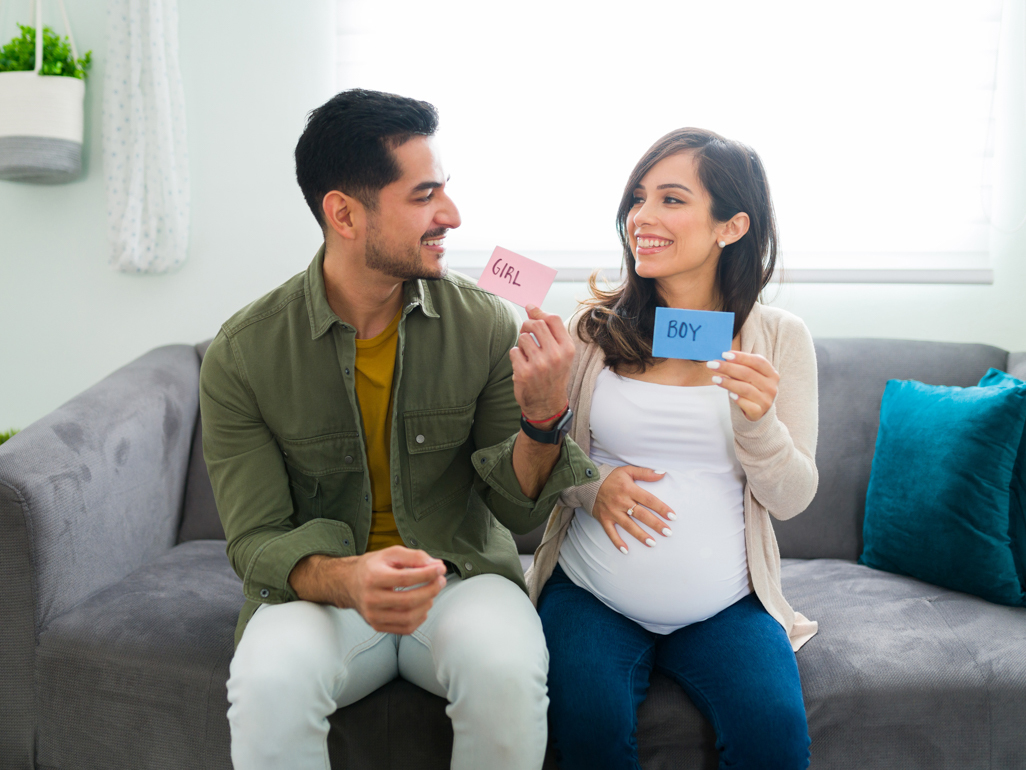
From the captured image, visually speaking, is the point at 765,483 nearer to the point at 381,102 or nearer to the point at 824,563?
the point at 824,563

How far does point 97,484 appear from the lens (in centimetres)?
154

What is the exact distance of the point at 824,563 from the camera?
176 centimetres

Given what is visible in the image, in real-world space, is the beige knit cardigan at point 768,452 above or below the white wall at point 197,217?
below

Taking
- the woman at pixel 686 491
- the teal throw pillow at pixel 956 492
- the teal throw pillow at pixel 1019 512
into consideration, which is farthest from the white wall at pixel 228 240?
the woman at pixel 686 491

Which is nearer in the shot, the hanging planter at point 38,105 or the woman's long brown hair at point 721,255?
the woman's long brown hair at point 721,255

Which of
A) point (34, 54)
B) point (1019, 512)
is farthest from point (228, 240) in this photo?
point (1019, 512)

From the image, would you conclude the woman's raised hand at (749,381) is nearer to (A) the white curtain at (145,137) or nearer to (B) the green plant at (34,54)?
(A) the white curtain at (145,137)

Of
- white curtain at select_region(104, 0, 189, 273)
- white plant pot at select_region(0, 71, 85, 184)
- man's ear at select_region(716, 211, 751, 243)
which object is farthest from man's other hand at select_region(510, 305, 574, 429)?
white plant pot at select_region(0, 71, 85, 184)

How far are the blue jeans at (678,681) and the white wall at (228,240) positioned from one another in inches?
44.4

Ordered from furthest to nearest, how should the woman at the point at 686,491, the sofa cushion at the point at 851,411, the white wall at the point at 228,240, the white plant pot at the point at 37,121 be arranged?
the white wall at the point at 228,240 < the white plant pot at the point at 37,121 < the sofa cushion at the point at 851,411 < the woman at the point at 686,491

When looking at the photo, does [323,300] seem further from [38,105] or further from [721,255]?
[38,105]

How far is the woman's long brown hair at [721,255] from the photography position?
4.48ft

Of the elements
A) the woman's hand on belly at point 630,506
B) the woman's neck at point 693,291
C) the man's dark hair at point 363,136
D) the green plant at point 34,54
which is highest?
the green plant at point 34,54

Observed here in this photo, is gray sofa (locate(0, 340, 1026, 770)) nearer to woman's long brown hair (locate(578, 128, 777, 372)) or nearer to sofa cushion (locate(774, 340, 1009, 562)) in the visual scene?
sofa cushion (locate(774, 340, 1009, 562))
